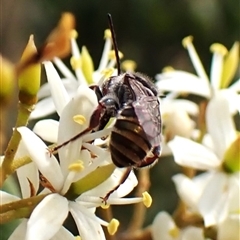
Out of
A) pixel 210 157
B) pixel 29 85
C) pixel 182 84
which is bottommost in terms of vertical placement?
pixel 210 157

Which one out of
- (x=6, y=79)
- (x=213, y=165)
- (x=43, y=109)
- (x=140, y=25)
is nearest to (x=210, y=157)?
A: (x=213, y=165)

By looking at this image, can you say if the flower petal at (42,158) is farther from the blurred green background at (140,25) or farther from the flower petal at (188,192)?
the blurred green background at (140,25)

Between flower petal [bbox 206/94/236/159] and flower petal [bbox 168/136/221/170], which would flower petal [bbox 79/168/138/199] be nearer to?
flower petal [bbox 168/136/221/170]

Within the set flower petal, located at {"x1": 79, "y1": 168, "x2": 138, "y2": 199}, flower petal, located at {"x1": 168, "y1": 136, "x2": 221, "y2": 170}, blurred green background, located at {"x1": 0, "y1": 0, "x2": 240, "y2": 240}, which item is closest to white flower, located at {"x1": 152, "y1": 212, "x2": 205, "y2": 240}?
flower petal, located at {"x1": 168, "y1": 136, "x2": 221, "y2": 170}

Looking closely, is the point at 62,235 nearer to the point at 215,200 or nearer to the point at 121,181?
the point at 121,181

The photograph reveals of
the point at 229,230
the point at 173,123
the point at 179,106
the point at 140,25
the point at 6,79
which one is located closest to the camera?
the point at 6,79

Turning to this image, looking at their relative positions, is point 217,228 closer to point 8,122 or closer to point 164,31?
point 8,122

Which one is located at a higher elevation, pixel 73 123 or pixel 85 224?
pixel 73 123

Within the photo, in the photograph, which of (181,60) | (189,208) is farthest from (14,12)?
(189,208)
